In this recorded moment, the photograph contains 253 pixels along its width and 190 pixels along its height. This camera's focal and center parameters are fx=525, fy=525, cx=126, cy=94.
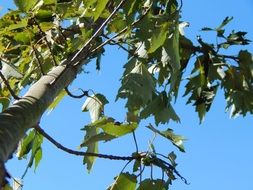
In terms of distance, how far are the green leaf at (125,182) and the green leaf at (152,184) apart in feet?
0.06

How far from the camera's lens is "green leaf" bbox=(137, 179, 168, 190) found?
3.85ft

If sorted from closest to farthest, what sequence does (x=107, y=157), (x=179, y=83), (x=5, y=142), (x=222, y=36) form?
(x=5, y=142), (x=107, y=157), (x=179, y=83), (x=222, y=36)

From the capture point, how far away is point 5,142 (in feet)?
2.70

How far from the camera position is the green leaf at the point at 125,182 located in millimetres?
1177

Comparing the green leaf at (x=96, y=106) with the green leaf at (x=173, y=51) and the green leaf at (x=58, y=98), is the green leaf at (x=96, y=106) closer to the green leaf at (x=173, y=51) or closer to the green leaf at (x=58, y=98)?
the green leaf at (x=58, y=98)

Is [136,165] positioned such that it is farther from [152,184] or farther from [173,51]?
[173,51]

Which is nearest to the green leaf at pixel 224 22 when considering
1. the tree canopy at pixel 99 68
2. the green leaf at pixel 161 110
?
the tree canopy at pixel 99 68

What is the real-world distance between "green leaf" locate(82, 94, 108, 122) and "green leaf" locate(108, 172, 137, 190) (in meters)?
0.30

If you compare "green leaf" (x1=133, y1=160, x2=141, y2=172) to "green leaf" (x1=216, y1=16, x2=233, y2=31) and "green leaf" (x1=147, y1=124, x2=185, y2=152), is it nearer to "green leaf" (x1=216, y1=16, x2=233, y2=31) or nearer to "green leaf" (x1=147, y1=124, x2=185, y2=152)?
"green leaf" (x1=147, y1=124, x2=185, y2=152)

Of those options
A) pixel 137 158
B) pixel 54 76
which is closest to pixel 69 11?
pixel 54 76

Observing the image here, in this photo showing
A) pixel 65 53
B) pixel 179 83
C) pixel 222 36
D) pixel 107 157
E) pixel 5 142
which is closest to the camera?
pixel 5 142

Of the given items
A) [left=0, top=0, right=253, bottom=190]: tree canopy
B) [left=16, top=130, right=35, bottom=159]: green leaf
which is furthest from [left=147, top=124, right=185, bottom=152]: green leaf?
[left=16, top=130, right=35, bottom=159]: green leaf

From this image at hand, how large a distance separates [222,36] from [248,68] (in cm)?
14

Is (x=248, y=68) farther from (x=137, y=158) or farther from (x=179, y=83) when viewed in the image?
(x=137, y=158)
